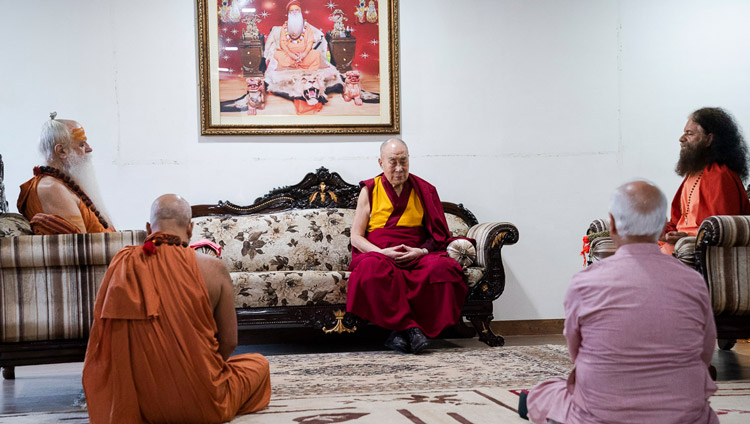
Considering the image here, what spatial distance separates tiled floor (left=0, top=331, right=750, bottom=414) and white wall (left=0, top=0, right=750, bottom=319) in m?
0.80

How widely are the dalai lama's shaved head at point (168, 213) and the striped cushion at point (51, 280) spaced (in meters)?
0.56

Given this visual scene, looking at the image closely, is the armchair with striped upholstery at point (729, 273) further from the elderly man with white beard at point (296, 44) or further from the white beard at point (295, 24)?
the white beard at point (295, 24)

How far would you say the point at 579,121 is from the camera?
5645mm

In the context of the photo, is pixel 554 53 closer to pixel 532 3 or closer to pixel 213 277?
pixel 532 3

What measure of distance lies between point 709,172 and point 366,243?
214 centimetres

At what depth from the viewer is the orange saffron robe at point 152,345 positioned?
2361 millimetres

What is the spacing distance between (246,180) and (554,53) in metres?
2.66

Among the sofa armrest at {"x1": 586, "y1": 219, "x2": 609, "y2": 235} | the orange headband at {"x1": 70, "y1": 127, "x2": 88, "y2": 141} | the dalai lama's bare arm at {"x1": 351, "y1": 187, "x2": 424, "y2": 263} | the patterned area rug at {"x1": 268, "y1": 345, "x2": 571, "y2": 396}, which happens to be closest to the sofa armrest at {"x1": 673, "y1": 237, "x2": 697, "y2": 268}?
the patterned area rug at {"x1": 268, "y1": 345, "x2": 571, "y2": 396}

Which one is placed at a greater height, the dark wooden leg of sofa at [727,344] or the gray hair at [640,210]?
the gray hair at [640,210]

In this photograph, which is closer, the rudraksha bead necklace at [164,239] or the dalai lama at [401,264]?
the rudraksha bead necklace at [164,239]

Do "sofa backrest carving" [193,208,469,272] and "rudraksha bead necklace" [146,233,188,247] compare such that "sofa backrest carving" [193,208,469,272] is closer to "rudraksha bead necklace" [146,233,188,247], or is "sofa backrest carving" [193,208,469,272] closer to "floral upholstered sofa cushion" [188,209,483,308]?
"floral upholstered sofa cushion" [188,209,483,308]

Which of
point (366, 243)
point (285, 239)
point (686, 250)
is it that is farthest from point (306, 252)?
point (686, 250)

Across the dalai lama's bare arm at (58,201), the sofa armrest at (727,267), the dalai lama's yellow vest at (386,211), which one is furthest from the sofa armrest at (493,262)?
the dalai lama's bare arm at (58,201)

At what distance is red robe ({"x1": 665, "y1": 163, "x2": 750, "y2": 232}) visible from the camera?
12.6ft
